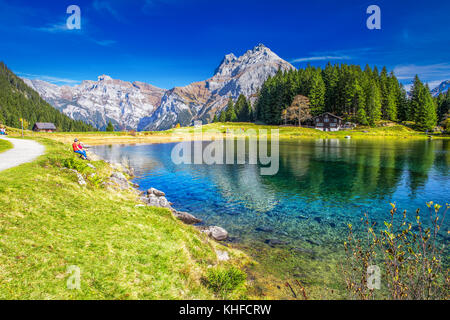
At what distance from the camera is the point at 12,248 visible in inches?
279

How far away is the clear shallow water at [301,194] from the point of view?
1509 cm

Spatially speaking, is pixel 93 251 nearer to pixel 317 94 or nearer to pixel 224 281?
pixel 224 281

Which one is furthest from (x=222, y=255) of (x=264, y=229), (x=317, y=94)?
(x=317, y=94)

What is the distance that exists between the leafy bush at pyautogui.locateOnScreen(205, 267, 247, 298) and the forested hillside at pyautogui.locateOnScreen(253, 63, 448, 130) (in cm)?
11677

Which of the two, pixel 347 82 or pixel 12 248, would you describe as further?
pixel 347 82

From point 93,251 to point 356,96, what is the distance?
126 meters

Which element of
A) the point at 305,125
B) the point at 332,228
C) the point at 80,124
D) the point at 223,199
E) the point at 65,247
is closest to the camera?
the point at 65,247

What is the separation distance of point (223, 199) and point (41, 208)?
571 inches

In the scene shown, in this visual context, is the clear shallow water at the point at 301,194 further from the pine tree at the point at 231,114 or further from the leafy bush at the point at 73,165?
the pine tree at the point at 231,114

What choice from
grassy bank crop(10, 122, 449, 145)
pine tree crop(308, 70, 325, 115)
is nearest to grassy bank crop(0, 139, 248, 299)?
grassy bank crop(10, 122, 449, 145)

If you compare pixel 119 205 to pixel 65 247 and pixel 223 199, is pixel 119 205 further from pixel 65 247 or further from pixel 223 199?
pixel 223 199

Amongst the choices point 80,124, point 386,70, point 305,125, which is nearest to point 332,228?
point 305,125

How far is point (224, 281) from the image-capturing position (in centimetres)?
841

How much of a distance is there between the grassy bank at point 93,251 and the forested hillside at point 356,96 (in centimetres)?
11686
